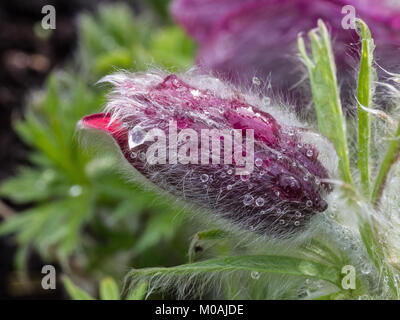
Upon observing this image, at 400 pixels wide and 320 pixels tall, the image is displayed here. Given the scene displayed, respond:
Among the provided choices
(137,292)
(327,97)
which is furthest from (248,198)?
(137,292)

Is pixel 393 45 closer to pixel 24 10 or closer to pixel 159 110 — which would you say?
pixel 159 110

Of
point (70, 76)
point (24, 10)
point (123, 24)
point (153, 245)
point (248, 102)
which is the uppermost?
point (24, 10)

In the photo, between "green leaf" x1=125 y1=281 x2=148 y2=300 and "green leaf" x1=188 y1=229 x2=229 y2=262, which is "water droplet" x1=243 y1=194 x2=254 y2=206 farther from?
"green leaf" x1=125 y1=281 x2=148 y2=300

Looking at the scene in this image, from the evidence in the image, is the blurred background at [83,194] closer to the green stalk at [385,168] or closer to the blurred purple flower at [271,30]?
the blurred purple flower at [271,30]

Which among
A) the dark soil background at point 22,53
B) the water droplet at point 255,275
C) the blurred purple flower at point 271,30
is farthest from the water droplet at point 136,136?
the dark soil background at point 22,53

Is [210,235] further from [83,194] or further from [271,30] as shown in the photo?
[83,194]
